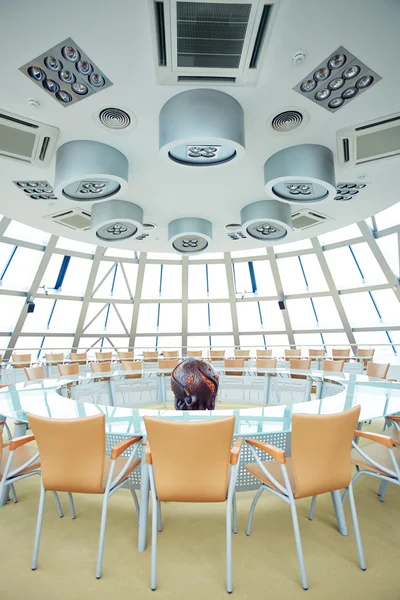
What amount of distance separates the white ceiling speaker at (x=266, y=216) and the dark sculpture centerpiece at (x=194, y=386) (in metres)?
3.48

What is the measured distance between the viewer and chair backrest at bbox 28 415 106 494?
2.21 meters

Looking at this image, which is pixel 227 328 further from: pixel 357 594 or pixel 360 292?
pixel 357 594

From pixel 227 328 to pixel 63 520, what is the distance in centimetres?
1147

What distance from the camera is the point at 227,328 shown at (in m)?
14.1

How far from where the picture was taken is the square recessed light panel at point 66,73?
282cm

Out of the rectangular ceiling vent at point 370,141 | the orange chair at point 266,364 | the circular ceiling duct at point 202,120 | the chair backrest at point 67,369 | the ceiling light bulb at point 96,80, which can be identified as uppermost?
the rectangular ceiling vent at point 370,141

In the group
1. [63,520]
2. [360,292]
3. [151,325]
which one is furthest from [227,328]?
[63,520]

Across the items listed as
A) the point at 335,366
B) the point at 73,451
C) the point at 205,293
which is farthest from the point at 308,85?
the point at 205,293

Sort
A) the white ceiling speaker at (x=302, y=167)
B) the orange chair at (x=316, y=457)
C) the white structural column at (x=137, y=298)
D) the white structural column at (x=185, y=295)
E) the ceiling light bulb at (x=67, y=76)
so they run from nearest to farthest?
the orange chair at (x=316, y=457) → the ceiling light bulb at (x=67, y=76) → the white ceiling speaker at (x=302, y=167) → the white structural column at (x=137, y=298) → the white structural column at (x=185, y=295)

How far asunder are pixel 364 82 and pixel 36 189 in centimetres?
475

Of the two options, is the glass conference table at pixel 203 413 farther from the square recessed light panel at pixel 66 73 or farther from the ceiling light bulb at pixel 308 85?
the ceiling light bulb at pixel 308 85

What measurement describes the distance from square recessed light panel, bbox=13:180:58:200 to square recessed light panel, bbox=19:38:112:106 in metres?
1.96

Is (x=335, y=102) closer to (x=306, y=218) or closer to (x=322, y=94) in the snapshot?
(x=322, y=94)

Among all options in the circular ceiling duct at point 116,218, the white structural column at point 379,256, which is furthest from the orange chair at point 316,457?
the white structural column at point 379,256
